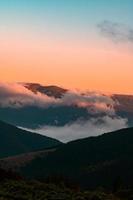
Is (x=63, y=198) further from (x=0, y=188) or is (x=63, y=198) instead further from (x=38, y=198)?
(x=0, y=188)

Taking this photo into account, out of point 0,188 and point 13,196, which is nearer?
point 13,196

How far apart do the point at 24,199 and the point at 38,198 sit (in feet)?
7.04

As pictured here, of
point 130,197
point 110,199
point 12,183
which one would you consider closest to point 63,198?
point 110,199

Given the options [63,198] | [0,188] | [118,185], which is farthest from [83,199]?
[118,185]

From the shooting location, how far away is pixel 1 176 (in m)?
91.9

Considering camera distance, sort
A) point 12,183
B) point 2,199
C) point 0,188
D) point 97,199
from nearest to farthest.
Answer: point 2,199 < point 97,199 < point 0,188 < point 12,183

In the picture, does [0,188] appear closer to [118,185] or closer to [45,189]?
[45,189]

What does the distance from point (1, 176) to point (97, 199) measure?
27.4 m

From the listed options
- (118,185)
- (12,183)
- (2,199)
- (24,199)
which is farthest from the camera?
(118,185)

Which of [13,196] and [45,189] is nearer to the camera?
[13,196]

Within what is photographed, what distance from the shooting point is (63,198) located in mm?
66875

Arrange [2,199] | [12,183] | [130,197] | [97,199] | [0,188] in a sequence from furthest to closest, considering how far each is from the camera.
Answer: [130,197]
[12,183]
[0,188]
[97,199]
[2,199]

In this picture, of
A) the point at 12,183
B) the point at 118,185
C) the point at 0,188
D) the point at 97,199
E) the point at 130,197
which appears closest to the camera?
the point at 97,199

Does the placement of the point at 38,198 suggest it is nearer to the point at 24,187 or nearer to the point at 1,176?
the point at 24,187
